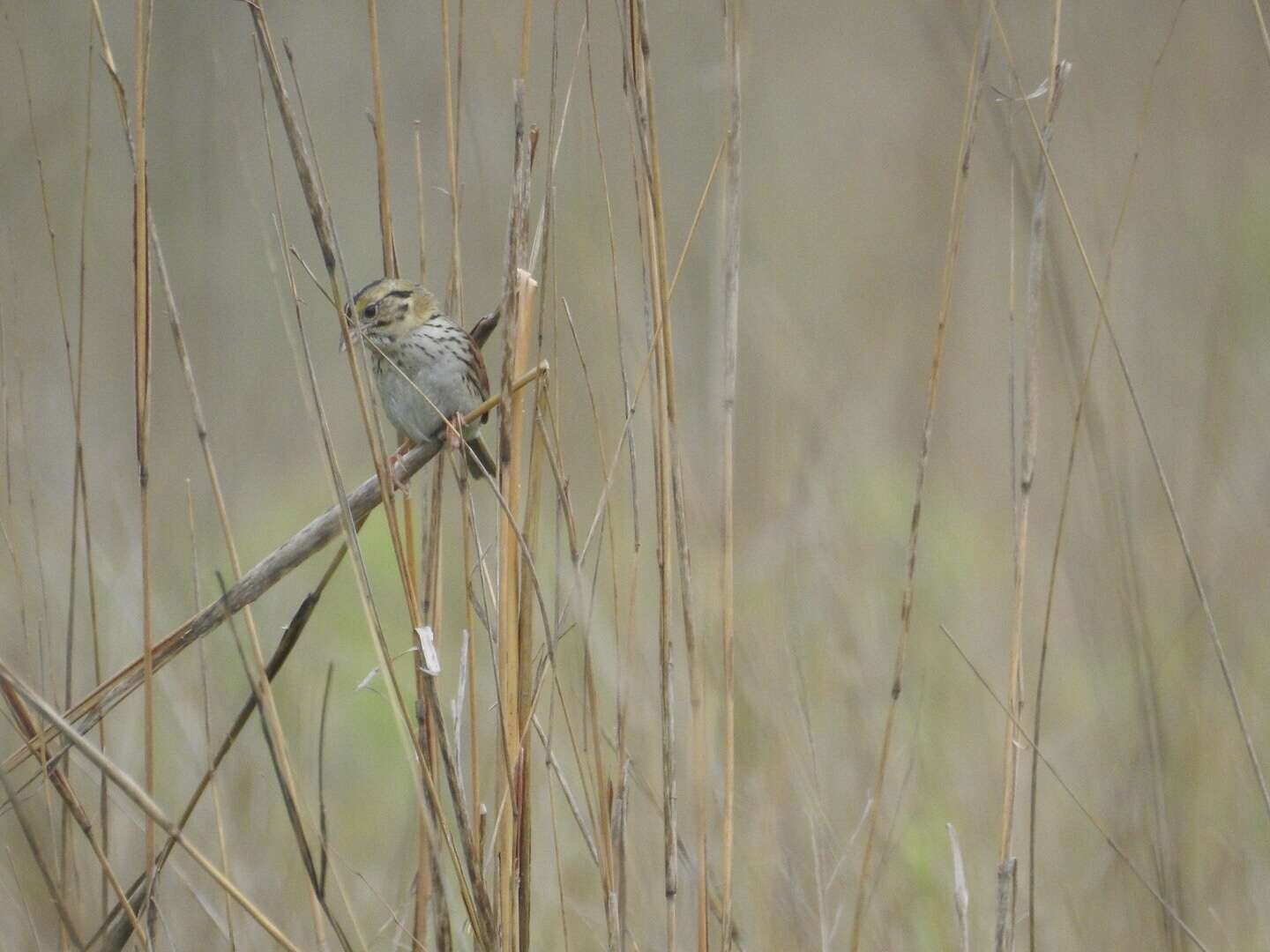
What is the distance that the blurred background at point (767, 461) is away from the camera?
192 centimetres

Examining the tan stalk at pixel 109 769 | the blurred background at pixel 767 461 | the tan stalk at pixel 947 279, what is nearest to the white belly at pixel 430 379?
the blurred background at pixel 767 461

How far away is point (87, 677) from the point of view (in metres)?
2.64

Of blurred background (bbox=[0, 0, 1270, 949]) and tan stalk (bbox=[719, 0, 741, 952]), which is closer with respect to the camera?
tan stalk (bbox=[719, 0, 741, 952])

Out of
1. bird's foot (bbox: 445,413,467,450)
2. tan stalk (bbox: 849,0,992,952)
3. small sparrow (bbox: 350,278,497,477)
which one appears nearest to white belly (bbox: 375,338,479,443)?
small sparrow (bbox: 350,278,497,477)

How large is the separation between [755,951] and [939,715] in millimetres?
812

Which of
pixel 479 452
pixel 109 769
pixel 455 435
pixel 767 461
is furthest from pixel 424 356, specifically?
pixel 109 769

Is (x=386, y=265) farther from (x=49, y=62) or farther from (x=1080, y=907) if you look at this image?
(x=49, y=62)

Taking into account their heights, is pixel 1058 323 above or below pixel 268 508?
below

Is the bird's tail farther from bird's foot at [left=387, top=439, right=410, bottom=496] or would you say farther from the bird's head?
the bird's head

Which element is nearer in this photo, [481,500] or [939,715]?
[939,715]

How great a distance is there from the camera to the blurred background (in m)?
1.92

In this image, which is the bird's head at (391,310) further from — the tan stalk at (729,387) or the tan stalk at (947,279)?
the tan stalk at (947,279)

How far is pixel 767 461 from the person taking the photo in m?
2.61

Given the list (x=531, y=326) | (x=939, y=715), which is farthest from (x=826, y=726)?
(x=531, y=326)
